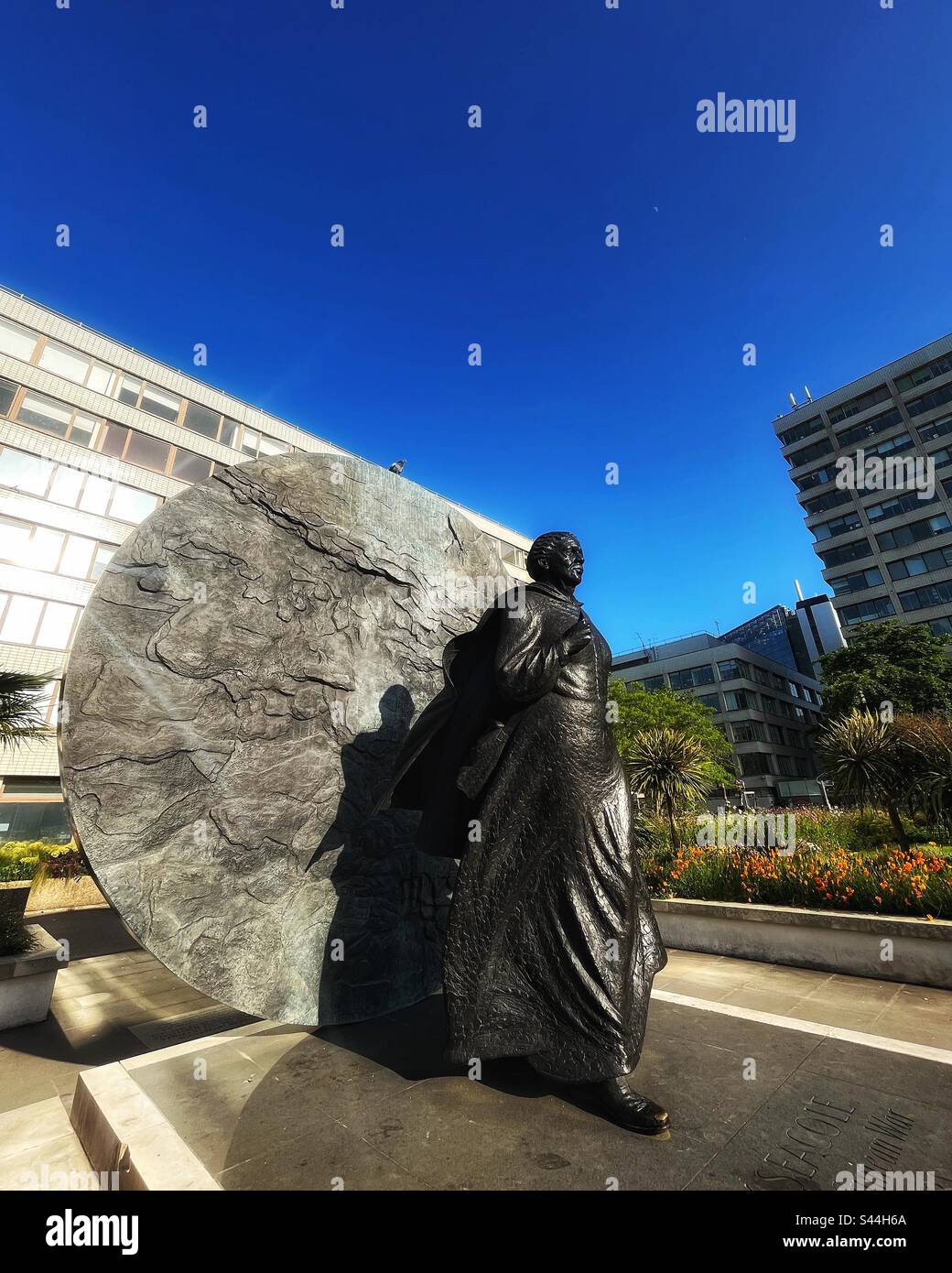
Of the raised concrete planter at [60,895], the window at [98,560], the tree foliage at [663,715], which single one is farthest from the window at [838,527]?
the raised concrete planter at [60,895]

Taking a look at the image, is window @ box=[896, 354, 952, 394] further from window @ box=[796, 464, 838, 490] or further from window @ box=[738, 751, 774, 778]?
window @ box=[738, 751, 774, 778]

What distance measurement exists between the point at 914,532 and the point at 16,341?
2380 inches

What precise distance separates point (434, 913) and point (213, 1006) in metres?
4.26

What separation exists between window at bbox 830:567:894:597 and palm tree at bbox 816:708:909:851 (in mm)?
42545

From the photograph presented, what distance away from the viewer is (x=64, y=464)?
73.8 feet

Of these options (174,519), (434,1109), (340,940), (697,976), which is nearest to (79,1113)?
(340,940)

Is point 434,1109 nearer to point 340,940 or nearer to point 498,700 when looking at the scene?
point 340,940

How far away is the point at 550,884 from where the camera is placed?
298 cm

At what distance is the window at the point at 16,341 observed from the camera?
22.2 metres

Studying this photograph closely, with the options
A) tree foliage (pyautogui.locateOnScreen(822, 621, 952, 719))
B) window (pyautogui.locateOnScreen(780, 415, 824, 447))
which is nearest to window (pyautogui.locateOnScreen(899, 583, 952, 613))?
tree foliage (pyautogui.locateOnScreen(822, 621, 952, 719))

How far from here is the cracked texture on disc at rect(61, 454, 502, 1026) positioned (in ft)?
11.8

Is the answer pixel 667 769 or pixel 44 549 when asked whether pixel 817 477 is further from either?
pixel 44 549

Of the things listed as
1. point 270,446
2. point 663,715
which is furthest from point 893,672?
point 270,446

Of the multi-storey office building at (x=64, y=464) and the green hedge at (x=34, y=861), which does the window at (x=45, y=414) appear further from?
the green hedge at (x=34, y=861)
